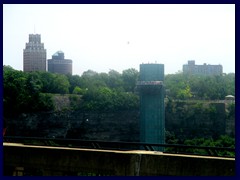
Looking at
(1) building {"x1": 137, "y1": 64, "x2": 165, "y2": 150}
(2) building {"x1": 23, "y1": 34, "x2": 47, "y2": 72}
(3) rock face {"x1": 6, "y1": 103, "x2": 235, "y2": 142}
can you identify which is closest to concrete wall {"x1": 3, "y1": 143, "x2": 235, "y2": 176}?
(1) building {"x1": 137, "y1": 64, "x2": 165, "y2": 150}

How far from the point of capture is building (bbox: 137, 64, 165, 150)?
4034cm

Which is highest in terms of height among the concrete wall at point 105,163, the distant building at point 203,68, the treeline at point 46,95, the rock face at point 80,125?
the distant building at point 203,68

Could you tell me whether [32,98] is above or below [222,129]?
above

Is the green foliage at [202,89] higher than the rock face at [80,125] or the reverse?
higher

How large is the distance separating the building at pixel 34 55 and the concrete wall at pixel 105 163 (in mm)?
109657

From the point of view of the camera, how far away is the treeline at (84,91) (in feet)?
169

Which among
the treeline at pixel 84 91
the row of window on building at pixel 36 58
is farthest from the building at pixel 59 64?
the treeline at pixel 84 91

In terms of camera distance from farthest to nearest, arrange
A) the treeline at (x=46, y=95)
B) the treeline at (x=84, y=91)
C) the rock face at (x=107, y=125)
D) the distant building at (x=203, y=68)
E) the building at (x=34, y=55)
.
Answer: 1. the distant building at (x=203, y=68)
2. the building at (x=34, y=55)
3. the rock face at (x=107, y=125)
4. the treeline at (x=84, y=91)
5. the treeline at (x=46, y=95)

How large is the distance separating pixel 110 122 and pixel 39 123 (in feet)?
26.6

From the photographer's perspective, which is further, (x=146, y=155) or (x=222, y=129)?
(x=222, y=129)

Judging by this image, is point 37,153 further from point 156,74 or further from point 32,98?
point 32,98

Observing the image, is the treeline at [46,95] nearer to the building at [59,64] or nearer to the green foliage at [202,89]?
the green foliage at [202,89]

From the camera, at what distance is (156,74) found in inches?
1606

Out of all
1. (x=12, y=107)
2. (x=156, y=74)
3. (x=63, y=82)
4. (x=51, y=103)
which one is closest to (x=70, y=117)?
(x=51, y=103)
